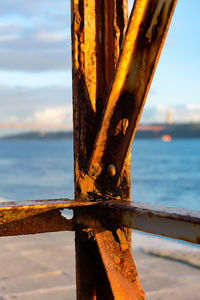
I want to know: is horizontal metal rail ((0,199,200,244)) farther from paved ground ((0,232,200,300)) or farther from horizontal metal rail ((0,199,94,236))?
paved ground ((0,232,200,300))

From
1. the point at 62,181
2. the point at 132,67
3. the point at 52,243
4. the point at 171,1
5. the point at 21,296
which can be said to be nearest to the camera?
the point at 171,1

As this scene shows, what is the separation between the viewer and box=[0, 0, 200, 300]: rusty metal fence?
6.51 feet

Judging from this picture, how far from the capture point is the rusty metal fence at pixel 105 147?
1.98m

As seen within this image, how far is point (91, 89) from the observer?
230 centimetres

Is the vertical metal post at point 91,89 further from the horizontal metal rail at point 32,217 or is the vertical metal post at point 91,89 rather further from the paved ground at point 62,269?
the paved ground at point 62,269

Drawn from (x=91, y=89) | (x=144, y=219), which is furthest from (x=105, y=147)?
(x=144, y=219)

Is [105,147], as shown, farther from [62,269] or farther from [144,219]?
[62,269]

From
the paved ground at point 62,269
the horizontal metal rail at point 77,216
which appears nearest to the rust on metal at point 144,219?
the horizontal metal rail at point 77,216

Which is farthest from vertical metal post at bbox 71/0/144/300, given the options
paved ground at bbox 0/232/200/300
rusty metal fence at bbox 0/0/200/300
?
paved ground at bbox 0/232/200/300

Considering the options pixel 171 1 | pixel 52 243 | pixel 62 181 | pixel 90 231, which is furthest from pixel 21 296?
pixel 62 181

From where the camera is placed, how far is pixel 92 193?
2273 millimetres

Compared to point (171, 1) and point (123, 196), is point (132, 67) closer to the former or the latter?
point (171, 1)

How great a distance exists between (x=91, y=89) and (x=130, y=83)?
28 centimetres

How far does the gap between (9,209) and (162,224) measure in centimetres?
68
